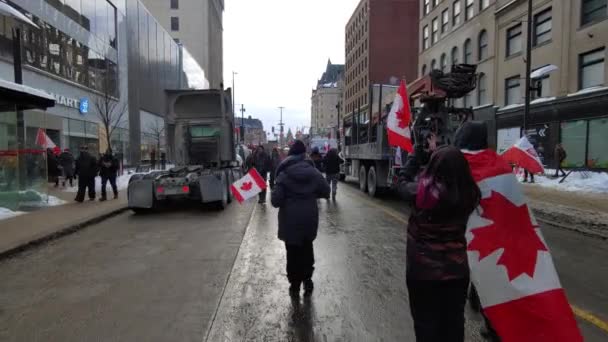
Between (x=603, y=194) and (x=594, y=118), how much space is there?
7642 mm

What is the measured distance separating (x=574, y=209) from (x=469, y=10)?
2423 cm

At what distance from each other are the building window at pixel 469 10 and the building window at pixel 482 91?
484 centimetres

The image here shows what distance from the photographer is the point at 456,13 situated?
32938mm

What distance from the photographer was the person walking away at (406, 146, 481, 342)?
2.62 metres

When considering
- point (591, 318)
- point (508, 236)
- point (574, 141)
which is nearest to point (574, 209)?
point (591, 318)

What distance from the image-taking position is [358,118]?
17.9 meters

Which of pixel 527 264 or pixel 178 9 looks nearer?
pixel 527 264

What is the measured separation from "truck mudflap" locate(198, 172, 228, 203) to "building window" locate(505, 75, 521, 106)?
21043 mm

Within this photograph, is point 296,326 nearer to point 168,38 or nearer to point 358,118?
point 358,118

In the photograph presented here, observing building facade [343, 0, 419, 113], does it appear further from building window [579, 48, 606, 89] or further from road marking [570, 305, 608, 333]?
road marking [570, 305, 608, 333]

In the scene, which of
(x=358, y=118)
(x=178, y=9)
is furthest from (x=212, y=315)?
(x=178, y=9)

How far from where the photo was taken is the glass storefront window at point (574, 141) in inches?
819

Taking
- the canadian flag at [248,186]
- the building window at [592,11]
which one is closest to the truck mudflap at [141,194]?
the canadian flag at [248,186]

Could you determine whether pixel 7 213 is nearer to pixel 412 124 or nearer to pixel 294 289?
pixel 294 289
